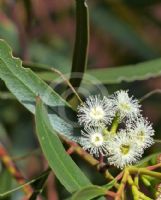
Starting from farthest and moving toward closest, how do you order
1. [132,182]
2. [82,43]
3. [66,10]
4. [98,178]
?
[66,10] → [98,178] → [82,43] → [132,182]

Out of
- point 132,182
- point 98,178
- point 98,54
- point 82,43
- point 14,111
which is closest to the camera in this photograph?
point 132,182

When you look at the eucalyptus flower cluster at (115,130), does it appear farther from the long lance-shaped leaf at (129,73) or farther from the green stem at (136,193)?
the long lance-shaped leaf at (129,73)

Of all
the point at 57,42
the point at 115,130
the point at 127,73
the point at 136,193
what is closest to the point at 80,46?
the point at 127,73

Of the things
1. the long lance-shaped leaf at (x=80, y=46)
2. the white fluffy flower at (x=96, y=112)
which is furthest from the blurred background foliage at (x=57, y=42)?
the white fluffy flower at (x=96, y=112)

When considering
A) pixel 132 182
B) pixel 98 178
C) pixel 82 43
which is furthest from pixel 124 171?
pixel 98 178

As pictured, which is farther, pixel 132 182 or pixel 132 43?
pixel 132 43

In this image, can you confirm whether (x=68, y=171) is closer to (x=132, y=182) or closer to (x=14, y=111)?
(x=132, y=182)

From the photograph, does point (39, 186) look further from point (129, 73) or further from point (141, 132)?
point (129, 73)
